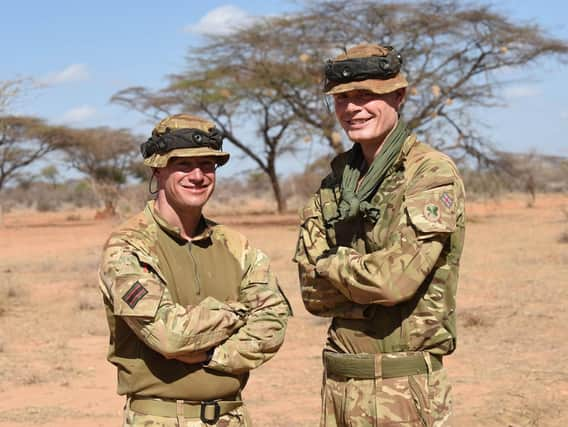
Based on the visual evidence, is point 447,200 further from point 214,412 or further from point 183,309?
point 214,412

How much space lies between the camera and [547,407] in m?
5.64

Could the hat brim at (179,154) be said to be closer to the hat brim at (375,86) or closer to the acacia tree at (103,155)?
the hat brim at (375,86)

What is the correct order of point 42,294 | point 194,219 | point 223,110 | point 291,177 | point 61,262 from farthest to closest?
point 291,177 < point 223,110 < point 61,262 < point 42,294 < point 194,219

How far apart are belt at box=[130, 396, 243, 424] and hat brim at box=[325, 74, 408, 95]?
1.19 metres

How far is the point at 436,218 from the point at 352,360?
591 millimetres

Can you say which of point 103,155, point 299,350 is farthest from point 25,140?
point 299,350

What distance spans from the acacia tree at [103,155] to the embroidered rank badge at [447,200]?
92.3ft

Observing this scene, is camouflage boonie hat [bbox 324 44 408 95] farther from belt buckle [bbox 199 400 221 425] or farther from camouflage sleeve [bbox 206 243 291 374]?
belt buckle [bbox 199 400 221 425]

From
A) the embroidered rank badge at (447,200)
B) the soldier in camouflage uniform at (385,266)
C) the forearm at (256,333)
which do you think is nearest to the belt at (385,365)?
the soldier in camouflage uniform at (385,266)

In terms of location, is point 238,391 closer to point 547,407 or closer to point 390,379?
point 390,379

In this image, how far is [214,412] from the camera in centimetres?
281

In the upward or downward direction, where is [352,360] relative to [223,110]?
downward

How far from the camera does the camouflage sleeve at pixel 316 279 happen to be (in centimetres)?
298

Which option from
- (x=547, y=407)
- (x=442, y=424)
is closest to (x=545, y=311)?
(x=547, y=407)
